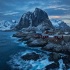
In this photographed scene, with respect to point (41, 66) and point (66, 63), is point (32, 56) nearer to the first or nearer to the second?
point (41, 66)

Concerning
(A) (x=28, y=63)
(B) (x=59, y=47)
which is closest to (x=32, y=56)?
(A) (x=28, y=63)

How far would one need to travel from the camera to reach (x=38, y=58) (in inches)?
2174

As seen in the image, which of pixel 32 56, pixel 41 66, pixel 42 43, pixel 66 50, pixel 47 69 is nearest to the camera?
pixel 47 69

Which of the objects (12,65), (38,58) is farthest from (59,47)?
(12,65)

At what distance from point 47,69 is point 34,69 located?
373 cm

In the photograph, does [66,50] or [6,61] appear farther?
[66,50]

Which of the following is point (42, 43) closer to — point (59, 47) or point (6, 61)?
point (59, 47)

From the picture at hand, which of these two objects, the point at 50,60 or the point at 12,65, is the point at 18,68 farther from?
the point at 50,60

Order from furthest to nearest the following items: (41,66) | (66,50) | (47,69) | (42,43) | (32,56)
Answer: (42,43)
(66,50)
(32,56)
(41,66)
(47,69)

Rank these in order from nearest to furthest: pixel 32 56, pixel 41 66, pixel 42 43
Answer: pixel 41 66, pixel 32 56, pixel 42 43

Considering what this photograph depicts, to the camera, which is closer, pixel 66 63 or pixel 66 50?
pixel 66 63

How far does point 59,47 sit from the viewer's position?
64688 millimetres

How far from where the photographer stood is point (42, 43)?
77.8 meters

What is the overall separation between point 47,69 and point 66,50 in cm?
1970
